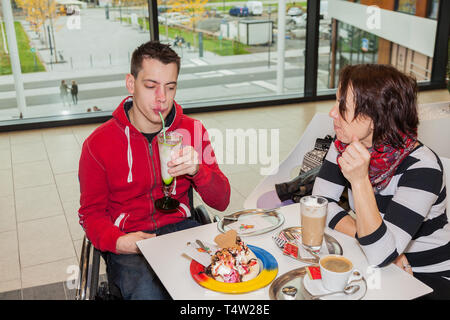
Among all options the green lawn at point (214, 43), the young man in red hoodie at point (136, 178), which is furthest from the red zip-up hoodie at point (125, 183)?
the green lawn at point (214, 43)

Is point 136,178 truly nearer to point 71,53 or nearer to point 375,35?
point 71,53

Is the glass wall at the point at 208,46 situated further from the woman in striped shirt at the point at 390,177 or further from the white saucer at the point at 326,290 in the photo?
the white saucer at the point at 326,290

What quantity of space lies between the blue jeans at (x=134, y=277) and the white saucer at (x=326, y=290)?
58 centimetres

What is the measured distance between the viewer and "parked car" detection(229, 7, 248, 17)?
5.95 meters

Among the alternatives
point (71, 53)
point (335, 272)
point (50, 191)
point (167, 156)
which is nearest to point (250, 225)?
point (167, 156)

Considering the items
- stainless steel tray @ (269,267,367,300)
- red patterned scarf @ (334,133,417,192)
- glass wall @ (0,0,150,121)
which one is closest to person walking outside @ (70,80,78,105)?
glass wall @ (0,0,150,121)

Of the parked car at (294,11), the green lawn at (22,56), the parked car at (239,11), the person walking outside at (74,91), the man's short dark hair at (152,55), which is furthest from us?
the parked car at (294,11)

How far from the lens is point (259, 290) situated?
148 cm

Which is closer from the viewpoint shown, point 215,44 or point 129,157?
point 129,157

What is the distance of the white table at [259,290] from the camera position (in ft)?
4.78

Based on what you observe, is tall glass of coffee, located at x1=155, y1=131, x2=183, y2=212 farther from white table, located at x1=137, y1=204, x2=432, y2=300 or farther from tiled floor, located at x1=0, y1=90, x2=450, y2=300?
tiled floor, located at x1=0, y1=90, x2=450, y2=300

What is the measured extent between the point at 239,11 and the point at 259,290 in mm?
4988

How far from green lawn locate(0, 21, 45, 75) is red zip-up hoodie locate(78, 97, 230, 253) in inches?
147

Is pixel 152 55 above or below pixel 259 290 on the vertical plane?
above
